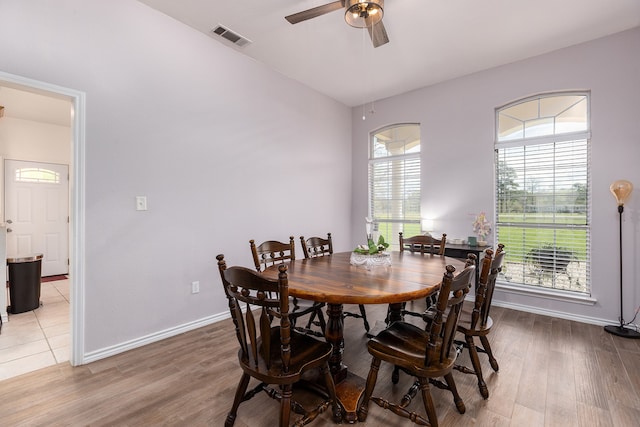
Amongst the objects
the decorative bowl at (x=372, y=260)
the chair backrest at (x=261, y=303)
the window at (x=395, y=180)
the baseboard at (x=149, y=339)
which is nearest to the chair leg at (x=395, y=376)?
the decorative bowl at (x=372, y=260)

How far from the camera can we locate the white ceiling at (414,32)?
2.66m

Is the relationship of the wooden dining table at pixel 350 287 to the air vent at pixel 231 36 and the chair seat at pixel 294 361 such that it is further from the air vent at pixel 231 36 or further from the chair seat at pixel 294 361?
the air vent at pixel 231 36

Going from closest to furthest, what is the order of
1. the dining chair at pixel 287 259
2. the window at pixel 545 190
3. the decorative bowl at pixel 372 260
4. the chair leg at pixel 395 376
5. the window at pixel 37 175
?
the chair leg at pixel 395 376 < the decorative bowl at pixel 372 260 < the dining chair at pixel 287 259 < the window at pixel 545 190 < the window at pixel 37 175

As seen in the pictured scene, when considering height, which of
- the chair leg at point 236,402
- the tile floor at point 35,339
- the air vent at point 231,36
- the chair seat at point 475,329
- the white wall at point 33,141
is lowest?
the tile floor at point 35,339

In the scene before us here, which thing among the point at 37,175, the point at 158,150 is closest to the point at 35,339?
the point at 158,150

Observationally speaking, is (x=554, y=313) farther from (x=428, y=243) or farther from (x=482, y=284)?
(x=482, y=284)

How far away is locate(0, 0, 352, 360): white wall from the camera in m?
2.33

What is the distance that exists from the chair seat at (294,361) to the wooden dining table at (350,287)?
0.87ft

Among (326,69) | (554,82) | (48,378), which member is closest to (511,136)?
(554,82)

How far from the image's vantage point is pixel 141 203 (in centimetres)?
A: 267

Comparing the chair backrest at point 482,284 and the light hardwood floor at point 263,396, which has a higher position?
the chair backrest at point 482,284

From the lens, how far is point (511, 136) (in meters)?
3.79

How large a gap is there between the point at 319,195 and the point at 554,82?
10.5 feet

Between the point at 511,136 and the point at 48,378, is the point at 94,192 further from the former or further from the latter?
the point at 511,136
